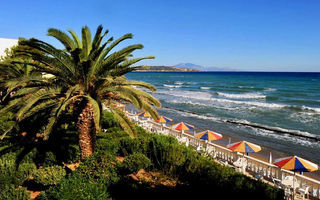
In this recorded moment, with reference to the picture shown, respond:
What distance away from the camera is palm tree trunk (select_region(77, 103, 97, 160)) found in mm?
7816

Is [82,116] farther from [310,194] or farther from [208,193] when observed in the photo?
[310,194]

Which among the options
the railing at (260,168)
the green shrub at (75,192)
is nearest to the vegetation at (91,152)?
the green shrub at (75,192)

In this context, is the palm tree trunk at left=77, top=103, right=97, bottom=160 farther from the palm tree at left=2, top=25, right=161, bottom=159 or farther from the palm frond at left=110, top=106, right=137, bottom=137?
the palm frond at left=110, top=106, right=137, bottom=137

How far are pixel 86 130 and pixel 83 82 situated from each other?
5.39ft

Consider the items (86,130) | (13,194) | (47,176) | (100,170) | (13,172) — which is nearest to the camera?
(13,194)

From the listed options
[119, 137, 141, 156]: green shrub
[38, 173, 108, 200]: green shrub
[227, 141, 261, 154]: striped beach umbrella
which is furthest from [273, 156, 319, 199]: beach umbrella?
[38, 173, 108, 200]: green shrub

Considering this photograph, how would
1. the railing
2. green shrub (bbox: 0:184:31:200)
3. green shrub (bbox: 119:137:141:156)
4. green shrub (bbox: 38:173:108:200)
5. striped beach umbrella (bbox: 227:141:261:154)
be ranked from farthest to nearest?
striped beach umbrella (bbox: 227:141:261:154), green shrub (bbox: 119:137:141:156), the railing, green shrub (bbox: 0:184:31:200), green shrub (bbox: 38:173:108:200)

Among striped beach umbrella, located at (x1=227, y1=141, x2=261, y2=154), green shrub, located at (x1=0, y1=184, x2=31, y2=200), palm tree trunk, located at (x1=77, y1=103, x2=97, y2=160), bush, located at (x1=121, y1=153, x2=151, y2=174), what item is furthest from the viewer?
striped beach umbrella, located at (x1=227, y1=141, x2=261, y2=154)

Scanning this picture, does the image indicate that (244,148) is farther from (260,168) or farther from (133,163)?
(133,163)

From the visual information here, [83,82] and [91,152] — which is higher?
[83,82]

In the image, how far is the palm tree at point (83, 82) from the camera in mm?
7352

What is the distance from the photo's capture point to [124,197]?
6.45 m

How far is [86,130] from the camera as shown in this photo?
7.95 m

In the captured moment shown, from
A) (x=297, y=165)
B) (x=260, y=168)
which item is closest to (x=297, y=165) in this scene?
(x=297, y=165)
